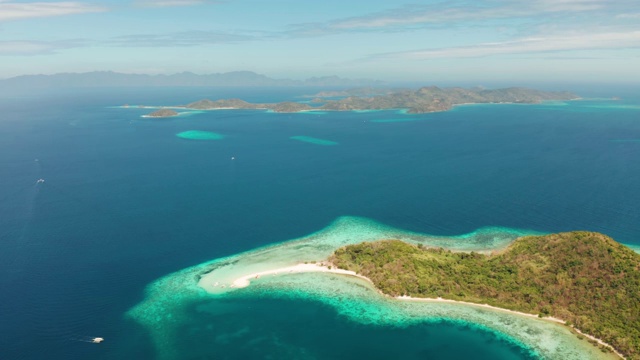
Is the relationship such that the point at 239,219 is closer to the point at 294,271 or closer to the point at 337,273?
the point at 294,271

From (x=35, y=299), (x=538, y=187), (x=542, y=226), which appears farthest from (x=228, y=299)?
(x=538, y=187)

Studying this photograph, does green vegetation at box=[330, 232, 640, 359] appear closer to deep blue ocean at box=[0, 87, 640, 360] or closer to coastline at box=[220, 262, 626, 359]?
coastline at box=[220, 262, 626, 359]

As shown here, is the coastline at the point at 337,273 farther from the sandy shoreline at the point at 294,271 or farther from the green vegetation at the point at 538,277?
the green vegetation at the point at 538,277

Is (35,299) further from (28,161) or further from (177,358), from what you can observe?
(28,161)

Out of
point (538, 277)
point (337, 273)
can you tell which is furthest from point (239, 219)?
point (538, 277)

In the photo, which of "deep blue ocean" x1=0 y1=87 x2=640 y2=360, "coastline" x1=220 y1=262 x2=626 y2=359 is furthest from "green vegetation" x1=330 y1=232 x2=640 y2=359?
"deep blue ocean" x1=0 y1=87 x2=640 y2=360
